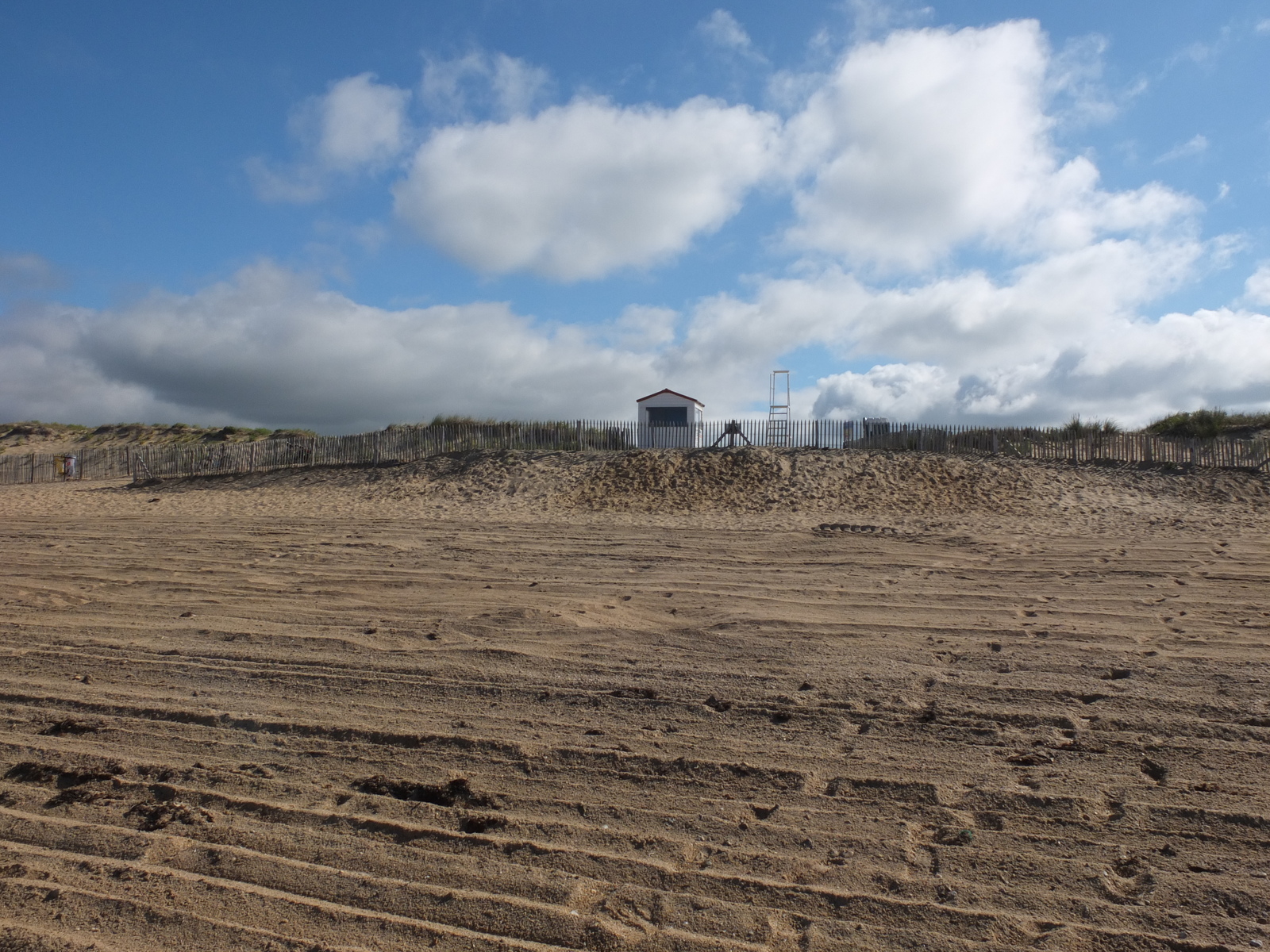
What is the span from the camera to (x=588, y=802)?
329 centimetres

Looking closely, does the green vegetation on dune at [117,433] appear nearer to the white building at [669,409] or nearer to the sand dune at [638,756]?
the white building at [669,409]

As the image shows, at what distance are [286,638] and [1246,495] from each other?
753 inches

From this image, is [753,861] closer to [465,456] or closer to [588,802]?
[588,802]

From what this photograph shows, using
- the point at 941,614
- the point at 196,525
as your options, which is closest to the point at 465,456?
the point at 196,525

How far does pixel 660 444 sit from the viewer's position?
76.4 feet

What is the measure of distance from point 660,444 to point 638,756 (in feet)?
64.7

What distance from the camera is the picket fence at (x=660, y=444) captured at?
733 inches

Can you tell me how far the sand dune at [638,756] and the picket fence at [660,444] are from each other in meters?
11.8

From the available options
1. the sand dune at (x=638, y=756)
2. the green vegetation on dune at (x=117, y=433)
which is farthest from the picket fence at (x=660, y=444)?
the green vegetation on dune at (x=117, y=433)

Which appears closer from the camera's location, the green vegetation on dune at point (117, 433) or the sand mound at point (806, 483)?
the sand mound at point (806, 483)

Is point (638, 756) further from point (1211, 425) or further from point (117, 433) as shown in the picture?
point (117, 433)

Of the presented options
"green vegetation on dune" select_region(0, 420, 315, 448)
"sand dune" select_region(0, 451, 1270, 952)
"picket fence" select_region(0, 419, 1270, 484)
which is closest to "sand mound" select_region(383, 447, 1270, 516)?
"picket fence" select_region(0, 419, 1270, 484)

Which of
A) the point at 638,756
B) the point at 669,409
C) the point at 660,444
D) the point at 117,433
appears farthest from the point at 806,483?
the point at 117,433

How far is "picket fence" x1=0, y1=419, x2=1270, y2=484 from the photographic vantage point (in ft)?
61.1
